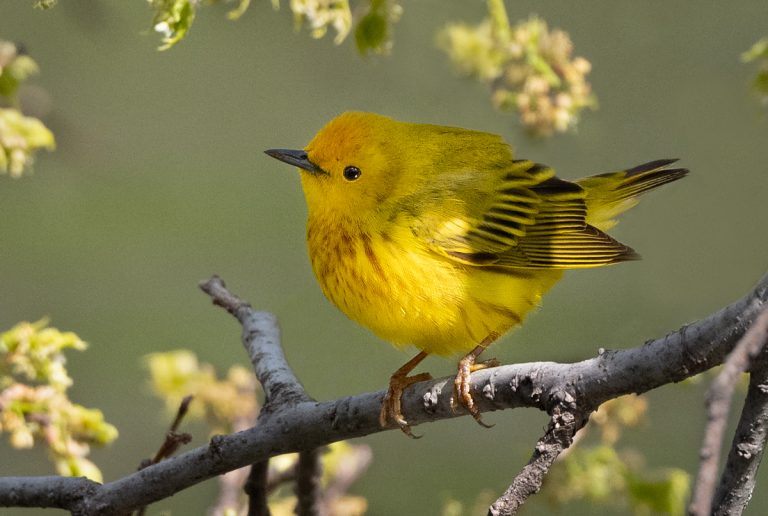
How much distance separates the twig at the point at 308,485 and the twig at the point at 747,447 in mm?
1424

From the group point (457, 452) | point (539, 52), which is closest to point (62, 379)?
point (539, 52)

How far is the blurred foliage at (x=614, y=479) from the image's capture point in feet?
9.88

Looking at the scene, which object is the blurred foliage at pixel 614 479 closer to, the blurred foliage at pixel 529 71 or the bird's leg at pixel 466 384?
the bird's leg at pixel 466 384

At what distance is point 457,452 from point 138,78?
3254mm

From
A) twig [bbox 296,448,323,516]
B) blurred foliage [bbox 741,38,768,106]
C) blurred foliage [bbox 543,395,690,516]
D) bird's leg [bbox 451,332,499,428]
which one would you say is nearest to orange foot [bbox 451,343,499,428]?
bird's leg [bbox 451,332,499,428]

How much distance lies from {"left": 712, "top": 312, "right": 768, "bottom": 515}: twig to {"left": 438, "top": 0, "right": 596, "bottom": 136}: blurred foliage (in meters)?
1.63

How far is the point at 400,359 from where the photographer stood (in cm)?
648

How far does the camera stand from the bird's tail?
3.72m

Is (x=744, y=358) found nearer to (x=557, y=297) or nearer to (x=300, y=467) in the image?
(x=300, y=467)

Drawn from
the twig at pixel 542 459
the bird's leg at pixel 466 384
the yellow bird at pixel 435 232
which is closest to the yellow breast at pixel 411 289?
the yellow bird at pixel 435 232

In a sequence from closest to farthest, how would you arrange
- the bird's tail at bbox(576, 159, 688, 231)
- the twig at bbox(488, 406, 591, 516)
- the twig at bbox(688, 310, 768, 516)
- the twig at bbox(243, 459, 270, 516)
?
the twig at bbox(688, 310, 768, 516) → the twig at bbox(488, 406, 591, 516) → the twig at bbox(243, 459, 270, 516) → the bird's tail at bbox(576, 159, 688, 231)

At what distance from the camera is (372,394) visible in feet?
8.04

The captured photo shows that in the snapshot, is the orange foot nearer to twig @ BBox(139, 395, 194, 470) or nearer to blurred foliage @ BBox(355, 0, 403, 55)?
twig @ BBox(139, 395, 194, 470)

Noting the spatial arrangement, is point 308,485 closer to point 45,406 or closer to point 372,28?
point 45,406
